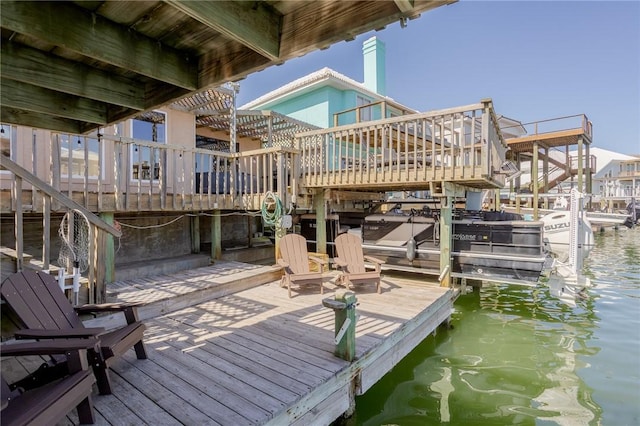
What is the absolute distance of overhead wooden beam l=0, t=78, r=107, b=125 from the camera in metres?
2.77

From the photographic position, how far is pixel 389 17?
5.63ft

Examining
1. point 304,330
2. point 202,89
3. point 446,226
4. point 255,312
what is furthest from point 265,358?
point 446,226

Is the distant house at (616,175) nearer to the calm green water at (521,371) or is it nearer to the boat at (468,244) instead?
the calm green water at (521,371)

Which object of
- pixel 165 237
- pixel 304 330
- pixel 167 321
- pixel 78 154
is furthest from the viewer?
pixel 165 237

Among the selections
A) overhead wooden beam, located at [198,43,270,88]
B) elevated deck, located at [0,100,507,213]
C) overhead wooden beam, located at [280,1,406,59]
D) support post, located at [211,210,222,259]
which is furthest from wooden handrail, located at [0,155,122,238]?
support post, located at [211,210,222,259]

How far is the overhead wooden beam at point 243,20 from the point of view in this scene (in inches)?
66.6

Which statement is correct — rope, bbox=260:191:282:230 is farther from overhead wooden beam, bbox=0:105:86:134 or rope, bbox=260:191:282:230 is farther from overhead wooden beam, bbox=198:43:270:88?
overhead wooden beam, bbox=198:43:270:88

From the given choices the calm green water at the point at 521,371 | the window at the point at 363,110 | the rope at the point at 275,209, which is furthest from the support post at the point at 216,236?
the window at the point at 363,110

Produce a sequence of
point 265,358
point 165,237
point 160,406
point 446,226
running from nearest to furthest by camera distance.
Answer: point 160,406
point 265,358
point 446,226
point 165,237

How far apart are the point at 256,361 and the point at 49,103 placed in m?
3.15

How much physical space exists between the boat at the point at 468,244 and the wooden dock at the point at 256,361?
4.49 ft

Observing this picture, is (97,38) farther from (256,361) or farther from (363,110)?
(363,110)

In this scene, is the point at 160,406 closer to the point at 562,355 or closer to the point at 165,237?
the point at 562,355

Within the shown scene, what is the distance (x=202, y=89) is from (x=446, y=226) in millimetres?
5466
